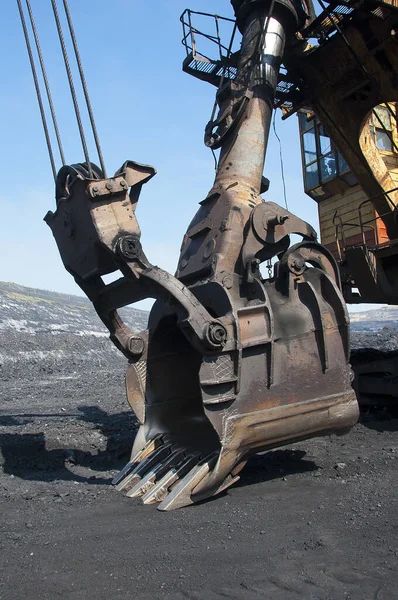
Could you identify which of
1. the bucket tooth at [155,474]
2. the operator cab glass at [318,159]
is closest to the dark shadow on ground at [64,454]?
the bucket tooth at [155,474]

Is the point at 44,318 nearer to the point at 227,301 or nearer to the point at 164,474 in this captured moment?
the point at 164,474

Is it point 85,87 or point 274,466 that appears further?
point 274,466

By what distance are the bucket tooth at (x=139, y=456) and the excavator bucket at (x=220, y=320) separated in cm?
1

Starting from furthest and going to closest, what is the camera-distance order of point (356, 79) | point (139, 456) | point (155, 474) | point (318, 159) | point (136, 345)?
point (318, 159), point (356, 79), point (136, 345), point (139, 456), point (155, 474)

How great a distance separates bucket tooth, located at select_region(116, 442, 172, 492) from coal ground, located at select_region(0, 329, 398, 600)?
118 mm

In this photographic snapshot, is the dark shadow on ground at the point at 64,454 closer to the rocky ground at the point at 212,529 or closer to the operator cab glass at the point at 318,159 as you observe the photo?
the rocky ground at the point at 212,529

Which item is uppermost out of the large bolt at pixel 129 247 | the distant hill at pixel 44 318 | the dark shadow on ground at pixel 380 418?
the distant hill at pixel 44 318

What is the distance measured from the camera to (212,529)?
11.5 feet

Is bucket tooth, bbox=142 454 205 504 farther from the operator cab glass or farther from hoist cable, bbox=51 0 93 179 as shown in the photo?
the operator cab glass

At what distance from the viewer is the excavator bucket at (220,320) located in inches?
162

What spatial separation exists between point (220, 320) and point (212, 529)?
4.74ft

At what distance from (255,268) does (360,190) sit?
13.5 feet

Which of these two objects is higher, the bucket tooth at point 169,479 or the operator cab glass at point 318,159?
the operator cab glass at point 318,159

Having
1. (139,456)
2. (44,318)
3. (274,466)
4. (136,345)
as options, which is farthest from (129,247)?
(44,318)
